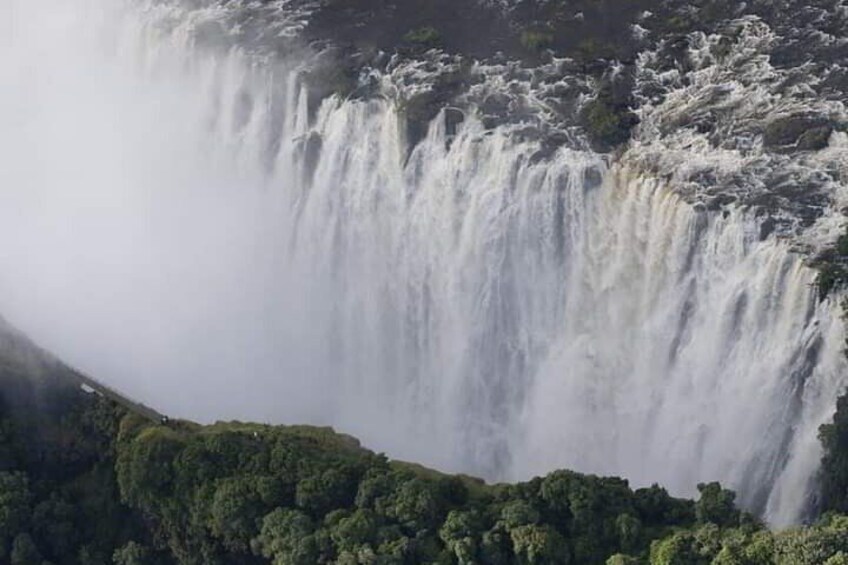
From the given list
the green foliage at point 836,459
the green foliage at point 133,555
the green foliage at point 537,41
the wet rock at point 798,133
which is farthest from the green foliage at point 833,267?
the green foliage at point 133,555

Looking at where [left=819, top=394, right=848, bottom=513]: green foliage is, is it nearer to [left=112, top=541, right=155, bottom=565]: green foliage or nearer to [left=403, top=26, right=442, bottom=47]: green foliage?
[left=112, top=541, right=155, bottom=565]: green foliage

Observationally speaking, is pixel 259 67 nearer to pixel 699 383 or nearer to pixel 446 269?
pixel 446 269

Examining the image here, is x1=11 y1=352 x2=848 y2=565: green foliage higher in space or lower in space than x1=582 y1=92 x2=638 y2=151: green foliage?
lower

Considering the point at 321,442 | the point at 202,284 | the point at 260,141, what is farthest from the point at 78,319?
the point at 321,442

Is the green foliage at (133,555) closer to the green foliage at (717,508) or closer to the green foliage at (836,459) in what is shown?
the green foliage at (717,508)

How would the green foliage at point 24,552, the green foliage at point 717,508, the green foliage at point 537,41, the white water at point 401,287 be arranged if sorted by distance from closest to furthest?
the green foliage at point 717,508
the white water at point 401,287
the green foliage at point 24,552
the green foliage at point 537,41

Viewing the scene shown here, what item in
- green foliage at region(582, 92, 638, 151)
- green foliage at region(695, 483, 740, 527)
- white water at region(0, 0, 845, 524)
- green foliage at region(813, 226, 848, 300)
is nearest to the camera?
green foliage at region(695, 483, 740, 527)

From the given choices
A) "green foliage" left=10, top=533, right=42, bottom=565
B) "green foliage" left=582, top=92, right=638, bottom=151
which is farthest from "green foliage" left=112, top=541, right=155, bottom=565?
"green foliage" left=582, top=92, right=638, bottom=151

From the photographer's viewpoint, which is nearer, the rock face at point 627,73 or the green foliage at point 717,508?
the green foliage at point 717,508

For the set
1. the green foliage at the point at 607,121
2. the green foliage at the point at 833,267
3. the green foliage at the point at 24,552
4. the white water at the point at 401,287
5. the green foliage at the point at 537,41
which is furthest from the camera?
the green foliage at the point at 537,41
